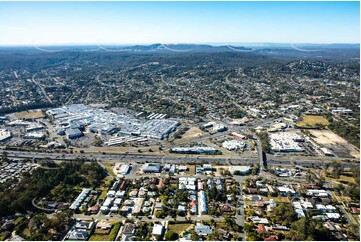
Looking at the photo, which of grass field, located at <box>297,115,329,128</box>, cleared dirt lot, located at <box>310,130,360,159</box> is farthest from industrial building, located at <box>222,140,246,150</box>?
grass field, located at <box>297,115,329,128</box>

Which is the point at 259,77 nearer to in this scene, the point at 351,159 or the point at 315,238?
the point at 351,159

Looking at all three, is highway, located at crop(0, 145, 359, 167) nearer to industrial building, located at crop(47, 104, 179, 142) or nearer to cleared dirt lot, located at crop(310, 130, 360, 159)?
cleared dirt lot, located at crop(310, 130, 360, 159)

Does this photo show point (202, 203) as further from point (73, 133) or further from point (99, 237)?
point (73, 133)

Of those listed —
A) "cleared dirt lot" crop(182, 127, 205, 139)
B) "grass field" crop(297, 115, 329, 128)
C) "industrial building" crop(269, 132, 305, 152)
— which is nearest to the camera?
"industrial building" crop(269, 132, 305, 152)

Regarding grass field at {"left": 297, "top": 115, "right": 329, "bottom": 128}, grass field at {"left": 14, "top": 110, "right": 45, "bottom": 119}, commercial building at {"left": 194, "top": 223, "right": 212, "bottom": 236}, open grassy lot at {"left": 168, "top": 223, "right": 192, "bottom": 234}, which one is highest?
commercial building at {"left": 194, "top": 223, "right": 212, "bottom": 236}

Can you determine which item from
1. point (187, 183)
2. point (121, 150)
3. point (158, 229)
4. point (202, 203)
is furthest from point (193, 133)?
point (158, 229)

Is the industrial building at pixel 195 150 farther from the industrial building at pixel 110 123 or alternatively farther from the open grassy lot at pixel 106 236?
the open grassy lot at pixel 106 236

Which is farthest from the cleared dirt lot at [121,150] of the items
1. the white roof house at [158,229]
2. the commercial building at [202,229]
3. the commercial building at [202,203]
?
the commercial building at [202,229]
